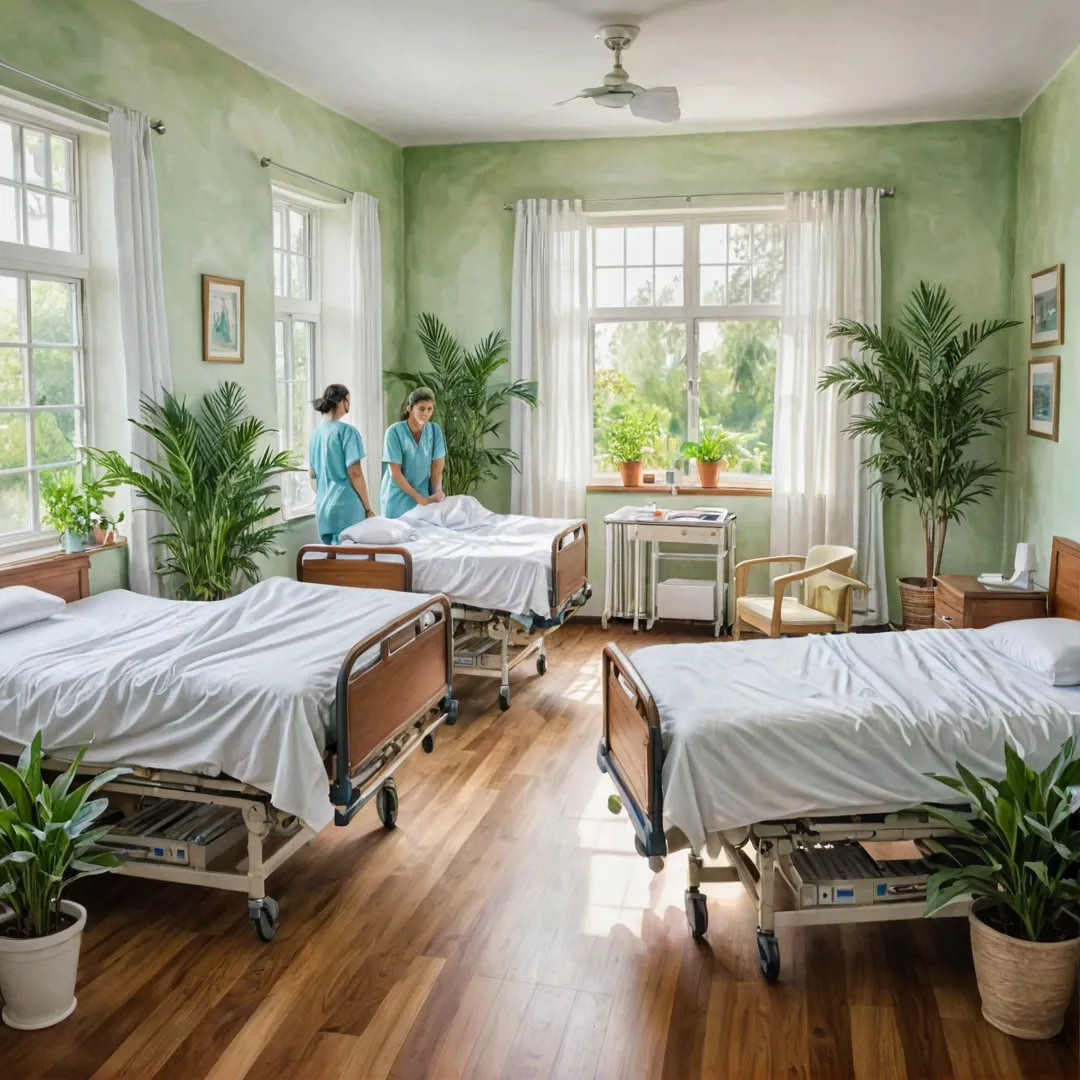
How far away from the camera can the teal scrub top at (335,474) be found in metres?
5.66

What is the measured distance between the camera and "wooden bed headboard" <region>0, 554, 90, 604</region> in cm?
396

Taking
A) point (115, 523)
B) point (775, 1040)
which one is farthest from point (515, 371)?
point (775, 1040)

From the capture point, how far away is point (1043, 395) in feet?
18.7

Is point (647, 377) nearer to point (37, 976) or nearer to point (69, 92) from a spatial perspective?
point (69, 92)

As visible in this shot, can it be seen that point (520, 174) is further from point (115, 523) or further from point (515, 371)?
point (115, 523)

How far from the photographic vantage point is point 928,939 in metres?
3.05

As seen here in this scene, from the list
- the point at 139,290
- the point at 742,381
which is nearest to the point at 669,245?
the point at 742,381

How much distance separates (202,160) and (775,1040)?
14.3ft

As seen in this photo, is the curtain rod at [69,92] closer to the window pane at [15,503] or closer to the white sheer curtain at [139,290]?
the white sheer curtain at [139,290]

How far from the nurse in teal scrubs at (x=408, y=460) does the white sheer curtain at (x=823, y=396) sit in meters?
2.21

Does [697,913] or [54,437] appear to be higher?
[54,437]

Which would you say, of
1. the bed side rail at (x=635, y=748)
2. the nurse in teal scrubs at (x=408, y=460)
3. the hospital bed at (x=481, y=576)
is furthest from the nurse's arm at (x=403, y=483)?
the bed side rail at (x=635, y=748)

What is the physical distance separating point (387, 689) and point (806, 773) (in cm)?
128

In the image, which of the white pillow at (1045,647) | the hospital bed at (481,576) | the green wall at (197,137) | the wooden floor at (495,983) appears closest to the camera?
the wooden floor at (495,983)
